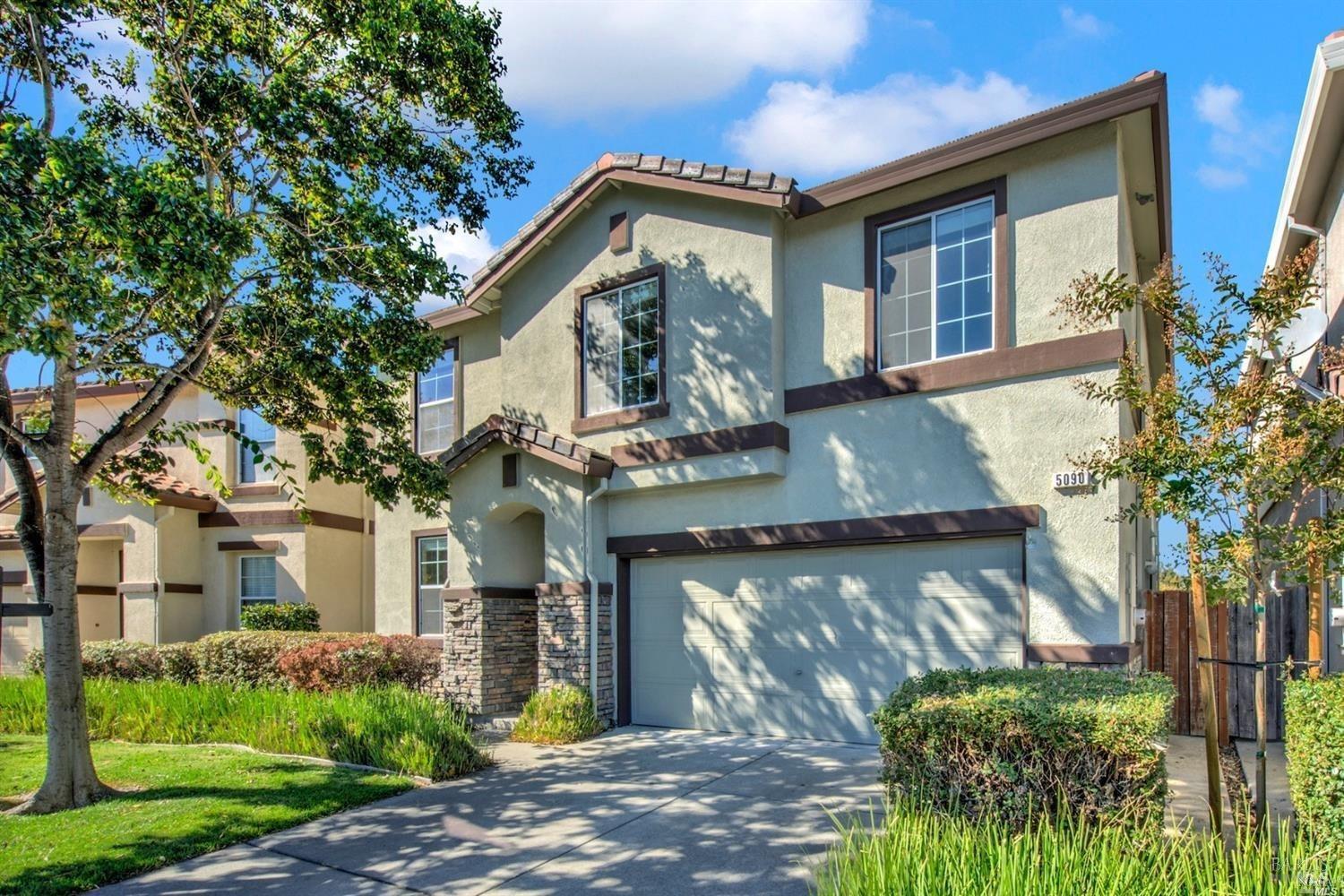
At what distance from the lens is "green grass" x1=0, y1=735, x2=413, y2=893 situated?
22.4 feet

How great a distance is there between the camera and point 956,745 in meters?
5.93

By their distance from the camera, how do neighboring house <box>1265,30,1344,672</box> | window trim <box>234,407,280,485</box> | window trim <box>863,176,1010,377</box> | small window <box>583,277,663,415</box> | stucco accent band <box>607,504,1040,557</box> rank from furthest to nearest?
1. window trim <box>234,407,280,485</box>
2. small window <box>583,277,663,415</box>
3. window trim <box>863,176,1010,377</box>
4. stucco accent band <box>607,504,1040,557</box>
5. neighboring house <box>1265,30,1344,672</box>

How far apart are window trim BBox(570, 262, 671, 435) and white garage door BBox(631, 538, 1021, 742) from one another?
6.97ft

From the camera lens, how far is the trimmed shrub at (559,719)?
1109 cm

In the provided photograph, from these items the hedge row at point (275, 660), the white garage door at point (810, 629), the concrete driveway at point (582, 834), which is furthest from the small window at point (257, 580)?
the concrete driveway at point (582, 834)

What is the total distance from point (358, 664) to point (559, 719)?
3789 millimetres

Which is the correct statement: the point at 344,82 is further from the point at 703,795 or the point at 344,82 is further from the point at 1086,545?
the point at 1086,545

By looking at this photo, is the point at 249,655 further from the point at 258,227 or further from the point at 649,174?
the point at 649,174

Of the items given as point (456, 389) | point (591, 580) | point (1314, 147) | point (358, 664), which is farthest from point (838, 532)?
point (456, 389)

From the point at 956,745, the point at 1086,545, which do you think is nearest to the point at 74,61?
the point at 956,745

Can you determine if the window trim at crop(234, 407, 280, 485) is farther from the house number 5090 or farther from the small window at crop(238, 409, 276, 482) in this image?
the house number 5090

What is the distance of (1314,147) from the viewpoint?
894cm

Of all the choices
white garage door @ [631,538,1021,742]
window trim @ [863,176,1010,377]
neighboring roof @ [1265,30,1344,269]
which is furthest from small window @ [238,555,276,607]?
neighboring roof @ [1265,30,1344,269]

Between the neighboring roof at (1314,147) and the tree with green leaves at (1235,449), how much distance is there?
238 cm
